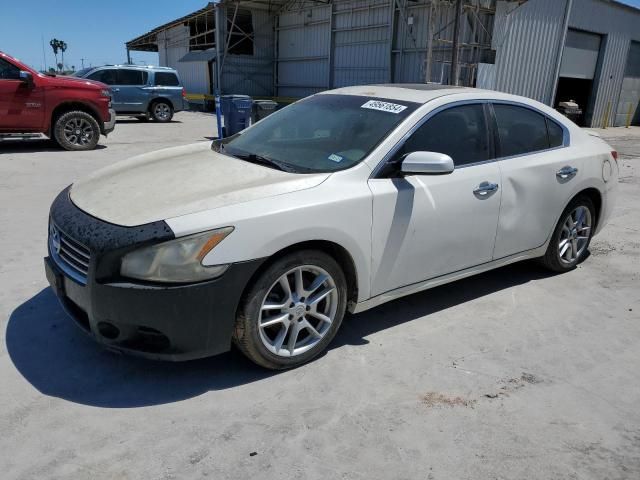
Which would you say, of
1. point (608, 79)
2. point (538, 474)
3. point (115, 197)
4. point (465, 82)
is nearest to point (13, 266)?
point (115, 197)

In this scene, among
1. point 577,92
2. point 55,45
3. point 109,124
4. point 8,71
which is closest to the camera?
point 8,71

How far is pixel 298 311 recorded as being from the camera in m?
2.92

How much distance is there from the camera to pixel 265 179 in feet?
9.74

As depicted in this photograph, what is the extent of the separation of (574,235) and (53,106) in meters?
9.33

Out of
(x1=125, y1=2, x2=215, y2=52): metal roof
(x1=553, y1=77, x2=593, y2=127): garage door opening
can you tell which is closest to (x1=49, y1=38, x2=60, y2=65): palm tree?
(x1=125, y1=2, x2=215, y2=52): metal roof

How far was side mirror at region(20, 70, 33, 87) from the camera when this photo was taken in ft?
30.3

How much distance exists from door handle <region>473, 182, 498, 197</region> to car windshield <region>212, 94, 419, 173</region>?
2.32 ft

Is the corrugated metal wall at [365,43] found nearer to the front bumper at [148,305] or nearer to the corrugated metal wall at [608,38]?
the corrugated metal wall at [608,38]

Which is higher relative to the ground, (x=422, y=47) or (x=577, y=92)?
(x=422, y=47)

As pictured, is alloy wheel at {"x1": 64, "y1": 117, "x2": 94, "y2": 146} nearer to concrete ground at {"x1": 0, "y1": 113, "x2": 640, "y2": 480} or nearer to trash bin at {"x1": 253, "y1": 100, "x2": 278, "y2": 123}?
trash bin at {"x1": 253, "y1": 100, "x2": 278, "y2": 123}

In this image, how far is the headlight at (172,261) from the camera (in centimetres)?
246

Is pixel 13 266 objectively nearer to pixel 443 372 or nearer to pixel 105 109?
pixel 443 372

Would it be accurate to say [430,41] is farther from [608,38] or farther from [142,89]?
[608,38]

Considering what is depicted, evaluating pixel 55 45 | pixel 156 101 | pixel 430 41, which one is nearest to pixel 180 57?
pixel 156 101
